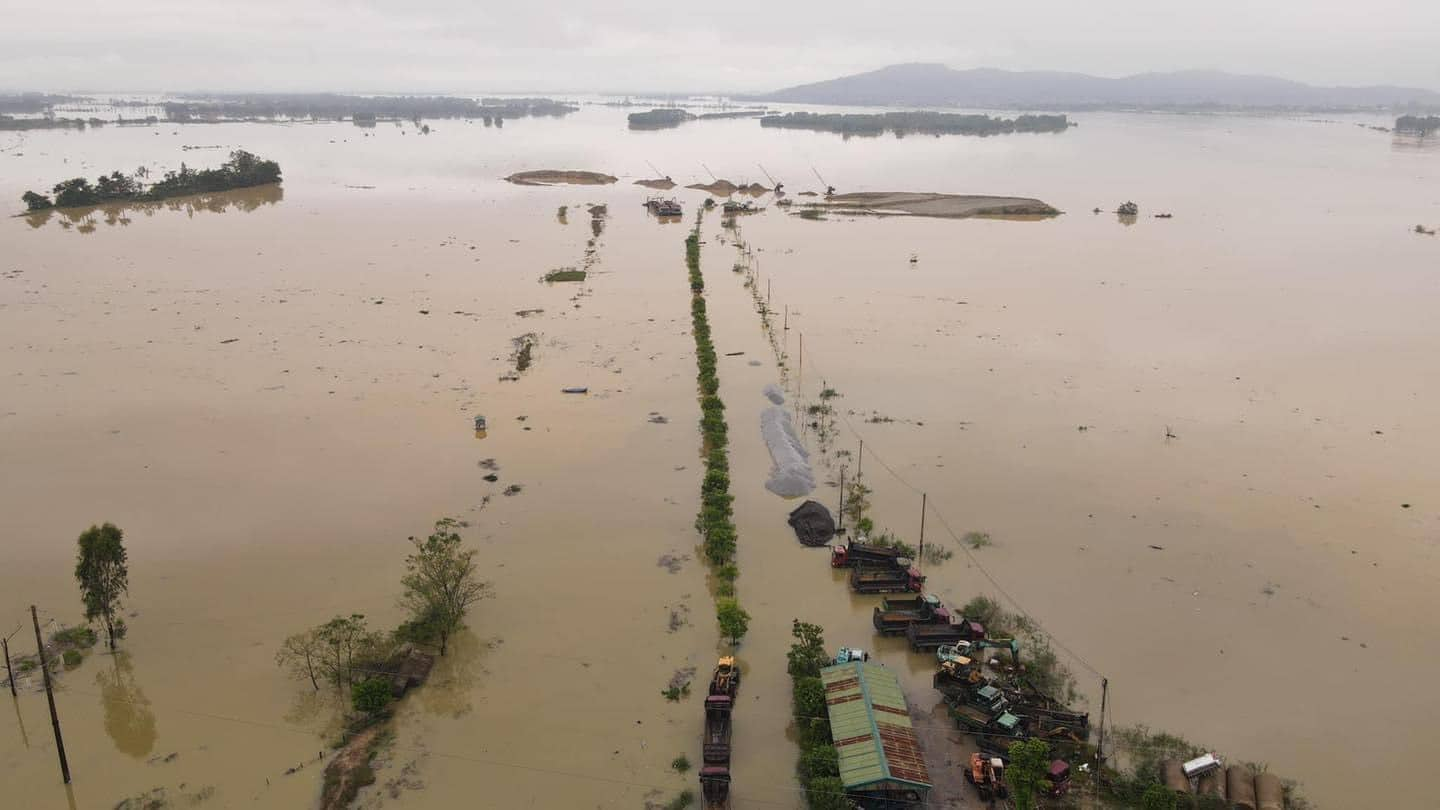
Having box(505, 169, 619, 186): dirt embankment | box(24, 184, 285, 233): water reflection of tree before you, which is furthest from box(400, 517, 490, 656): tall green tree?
box(505, 169, 619, 186): dirt embankment

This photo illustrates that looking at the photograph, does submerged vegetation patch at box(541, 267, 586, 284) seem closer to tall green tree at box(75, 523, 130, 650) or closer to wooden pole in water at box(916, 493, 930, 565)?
wooden pole in water at box(916, 493, 930, 565)

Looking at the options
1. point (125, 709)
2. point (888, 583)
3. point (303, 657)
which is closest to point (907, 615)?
point (888, 583)

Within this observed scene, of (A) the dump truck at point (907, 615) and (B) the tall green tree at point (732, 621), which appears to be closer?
(B) the tall green tree at point (732, 621)

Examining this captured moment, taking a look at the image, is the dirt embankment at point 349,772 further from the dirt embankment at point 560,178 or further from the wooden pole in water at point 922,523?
the dirt embankment at point 560,178

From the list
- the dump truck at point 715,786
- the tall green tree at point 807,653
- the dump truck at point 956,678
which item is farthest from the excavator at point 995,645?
the dump truck at point 715,786

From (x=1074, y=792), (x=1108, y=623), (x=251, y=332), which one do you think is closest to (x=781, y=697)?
(x=1074, y=792)

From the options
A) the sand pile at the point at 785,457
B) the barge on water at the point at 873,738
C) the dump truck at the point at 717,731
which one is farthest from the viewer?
the sand pile at the point at 785,457

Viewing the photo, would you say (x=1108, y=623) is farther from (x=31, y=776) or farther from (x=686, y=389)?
(x=31, y=776)
